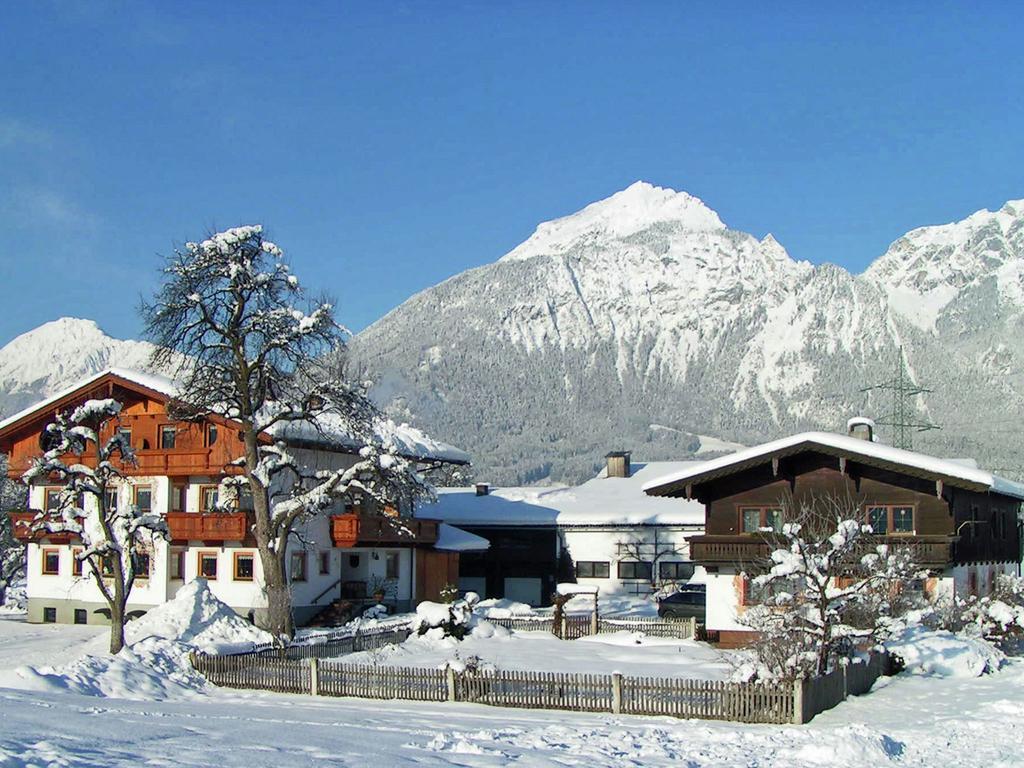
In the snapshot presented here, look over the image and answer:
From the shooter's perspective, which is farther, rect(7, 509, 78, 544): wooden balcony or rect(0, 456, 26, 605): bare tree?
rect(0, 456, 26, 605): bare tree

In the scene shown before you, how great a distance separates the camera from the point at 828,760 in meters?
20.6

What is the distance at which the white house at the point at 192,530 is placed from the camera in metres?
47.8

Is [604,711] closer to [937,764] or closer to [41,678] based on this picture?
[937,764]

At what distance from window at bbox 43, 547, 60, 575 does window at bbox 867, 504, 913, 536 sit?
33499 mm

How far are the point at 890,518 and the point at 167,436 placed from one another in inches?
1136

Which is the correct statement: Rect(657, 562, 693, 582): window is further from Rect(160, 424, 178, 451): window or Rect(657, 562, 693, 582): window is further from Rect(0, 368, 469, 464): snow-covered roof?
Rect(160, 424, 178, 451): window

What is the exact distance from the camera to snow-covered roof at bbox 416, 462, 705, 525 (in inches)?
2479

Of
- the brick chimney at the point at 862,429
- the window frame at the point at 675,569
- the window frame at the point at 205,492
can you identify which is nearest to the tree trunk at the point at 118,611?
the window frame at the point at 205,492

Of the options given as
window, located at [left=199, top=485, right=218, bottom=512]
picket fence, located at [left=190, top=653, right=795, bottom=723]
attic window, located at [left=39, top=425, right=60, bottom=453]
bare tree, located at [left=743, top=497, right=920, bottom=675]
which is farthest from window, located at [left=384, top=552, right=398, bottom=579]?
bare tree, located at [left=743, top=497, right=920, bottom=675]

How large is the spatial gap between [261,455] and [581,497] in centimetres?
2825

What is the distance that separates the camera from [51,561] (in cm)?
5153

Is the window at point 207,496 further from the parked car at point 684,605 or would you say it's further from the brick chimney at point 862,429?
the brick chimney at point 862,429

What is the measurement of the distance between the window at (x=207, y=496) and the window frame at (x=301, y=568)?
4009mm

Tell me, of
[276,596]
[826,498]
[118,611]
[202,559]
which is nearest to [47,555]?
[202,559]
